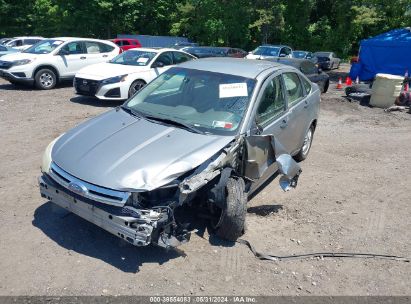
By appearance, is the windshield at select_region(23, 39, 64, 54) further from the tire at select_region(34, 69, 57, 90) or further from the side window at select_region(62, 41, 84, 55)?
the tire at select_region(34, 69, 57, 90)

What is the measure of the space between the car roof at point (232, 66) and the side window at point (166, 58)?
612 centimetres

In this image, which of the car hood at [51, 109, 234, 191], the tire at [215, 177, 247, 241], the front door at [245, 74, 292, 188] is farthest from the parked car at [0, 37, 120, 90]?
the tire at [215, 177, 247, 241]

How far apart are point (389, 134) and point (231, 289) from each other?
278 inches

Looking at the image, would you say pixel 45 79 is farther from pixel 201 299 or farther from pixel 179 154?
pixel 201 299

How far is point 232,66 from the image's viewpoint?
499 centimetres

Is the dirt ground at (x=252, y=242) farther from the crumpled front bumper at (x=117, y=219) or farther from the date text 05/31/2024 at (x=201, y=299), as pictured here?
the crumpled front bumper at (x=117, y=219)

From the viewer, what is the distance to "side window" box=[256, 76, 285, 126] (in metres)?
4.54

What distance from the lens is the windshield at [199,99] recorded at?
4.28 metres

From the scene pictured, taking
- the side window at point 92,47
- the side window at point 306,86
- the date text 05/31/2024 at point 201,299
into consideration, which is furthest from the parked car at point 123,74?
the date text 05/31/2024 at point 201,299

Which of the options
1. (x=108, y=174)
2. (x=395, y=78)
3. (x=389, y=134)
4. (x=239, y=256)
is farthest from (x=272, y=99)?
(x=395, y=78)

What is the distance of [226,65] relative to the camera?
504 cm

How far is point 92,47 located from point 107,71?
3.57 metres

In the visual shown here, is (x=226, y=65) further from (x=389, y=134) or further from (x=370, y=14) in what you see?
(x=370, y=14)

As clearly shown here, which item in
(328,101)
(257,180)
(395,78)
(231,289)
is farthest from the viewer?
(328,101)
